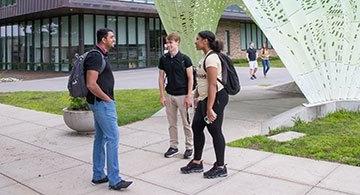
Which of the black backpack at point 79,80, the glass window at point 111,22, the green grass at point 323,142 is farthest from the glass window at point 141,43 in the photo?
the black backpack at point 79,80

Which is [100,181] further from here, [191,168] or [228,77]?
[228,77]

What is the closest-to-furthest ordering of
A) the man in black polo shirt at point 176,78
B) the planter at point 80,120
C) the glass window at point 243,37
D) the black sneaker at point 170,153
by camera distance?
1. the man in black polo shirt at point 176,78
2. the black sneaker at point 170,153
3. the planter at point 80,120
4. the glass window at point 243,37

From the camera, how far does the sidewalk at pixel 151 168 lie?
526 centimetres

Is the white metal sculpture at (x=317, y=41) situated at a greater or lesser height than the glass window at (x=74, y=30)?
lesser

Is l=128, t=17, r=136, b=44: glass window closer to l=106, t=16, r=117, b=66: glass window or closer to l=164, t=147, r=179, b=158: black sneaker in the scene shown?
l=106, t=16, r=117, b=66: glass window

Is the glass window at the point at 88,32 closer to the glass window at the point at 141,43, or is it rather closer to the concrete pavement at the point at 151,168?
the glass window at the point at 141,43

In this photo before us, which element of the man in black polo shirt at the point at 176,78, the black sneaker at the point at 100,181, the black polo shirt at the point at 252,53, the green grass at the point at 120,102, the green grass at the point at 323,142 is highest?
the black polo shirt at the point at 252,53

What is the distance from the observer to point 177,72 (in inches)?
249

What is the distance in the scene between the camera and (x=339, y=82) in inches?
376

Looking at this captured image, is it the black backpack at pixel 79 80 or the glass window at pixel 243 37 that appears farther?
the glass window at pixel 243 37

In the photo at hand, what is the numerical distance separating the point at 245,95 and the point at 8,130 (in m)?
7.55

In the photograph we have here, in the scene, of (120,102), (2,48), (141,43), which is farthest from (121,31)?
(120,102)

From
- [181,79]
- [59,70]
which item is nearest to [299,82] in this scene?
[181,79]

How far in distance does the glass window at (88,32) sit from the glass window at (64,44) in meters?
1.61
